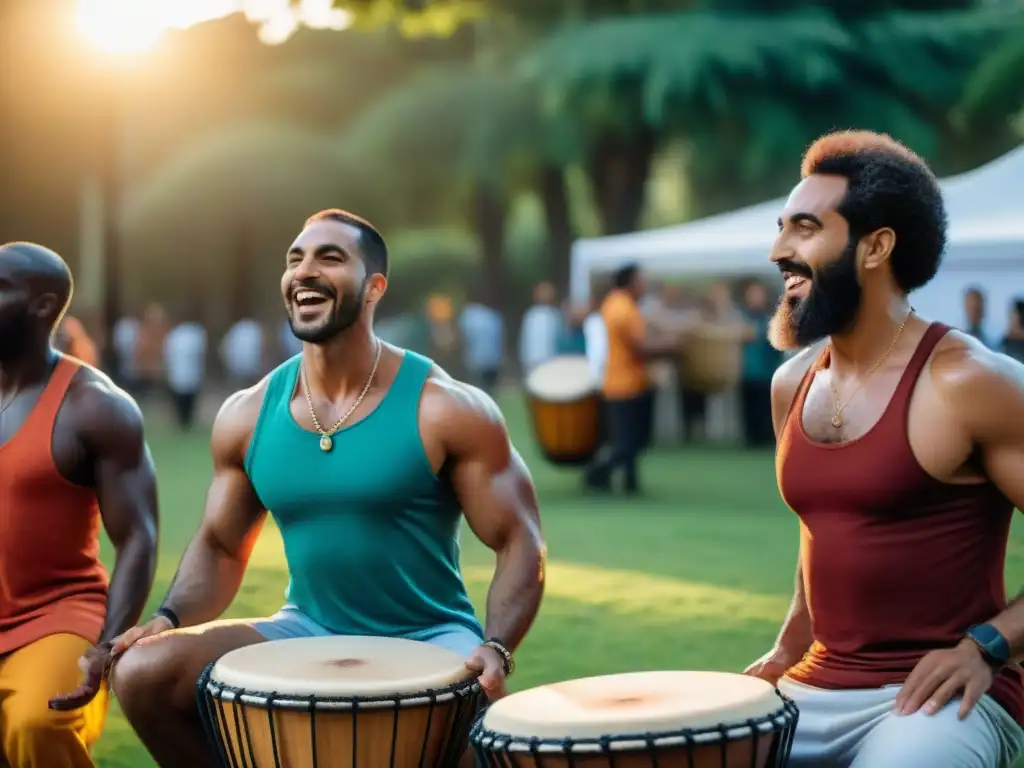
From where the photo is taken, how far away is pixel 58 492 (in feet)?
16.0

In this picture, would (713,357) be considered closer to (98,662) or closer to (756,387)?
(756,387)

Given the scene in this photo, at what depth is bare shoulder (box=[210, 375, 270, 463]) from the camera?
467 cm

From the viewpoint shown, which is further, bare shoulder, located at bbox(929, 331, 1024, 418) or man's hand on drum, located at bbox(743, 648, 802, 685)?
man's hand on drum, located at bbox(743, 648, 802, 685)

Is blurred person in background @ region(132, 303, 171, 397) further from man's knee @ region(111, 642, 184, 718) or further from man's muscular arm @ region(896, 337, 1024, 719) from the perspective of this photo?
man's muscular arm @ region(896, 337, 1024, 719)

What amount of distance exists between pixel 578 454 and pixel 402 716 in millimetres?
11114

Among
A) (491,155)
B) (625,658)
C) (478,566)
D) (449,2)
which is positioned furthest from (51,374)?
(491,155)

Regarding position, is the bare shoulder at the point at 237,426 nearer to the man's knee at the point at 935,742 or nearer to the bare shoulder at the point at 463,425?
the bare shoulder at the point at 463,425

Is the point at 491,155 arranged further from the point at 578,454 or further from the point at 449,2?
the point at 578,454

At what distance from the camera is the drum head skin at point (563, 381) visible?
1470cm

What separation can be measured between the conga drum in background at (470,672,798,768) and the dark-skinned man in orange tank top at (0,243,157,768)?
1.64 meters

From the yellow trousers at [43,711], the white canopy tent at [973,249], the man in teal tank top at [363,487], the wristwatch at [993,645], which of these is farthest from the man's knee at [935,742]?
the white canopy tent at [973,249]

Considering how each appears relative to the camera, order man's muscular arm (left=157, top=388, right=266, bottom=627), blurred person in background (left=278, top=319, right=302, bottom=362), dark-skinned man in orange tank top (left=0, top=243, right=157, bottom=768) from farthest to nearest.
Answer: blurred person in background (left=278, top=319, right=302, bottom=362) < dark-skinned man in orange tank top (left=0, top=243, right=157, bottom=768) < man's muscular arm (left=157, top=388, right=266, bottom=627)

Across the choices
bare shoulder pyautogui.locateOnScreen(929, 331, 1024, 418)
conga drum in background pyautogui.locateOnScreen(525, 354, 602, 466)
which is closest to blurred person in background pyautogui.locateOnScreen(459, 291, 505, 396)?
conga drum in background pyautogui.locateOnScreen(525, 354, 602, 466)

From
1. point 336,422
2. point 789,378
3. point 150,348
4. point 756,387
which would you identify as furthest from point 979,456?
point 150,348
